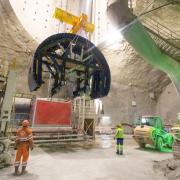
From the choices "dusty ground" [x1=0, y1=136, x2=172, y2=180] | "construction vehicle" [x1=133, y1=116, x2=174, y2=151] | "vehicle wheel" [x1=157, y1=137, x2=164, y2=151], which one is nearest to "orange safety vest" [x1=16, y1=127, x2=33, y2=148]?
"dusty ground" [x1=0, y1=136, x2=172, y2=180]

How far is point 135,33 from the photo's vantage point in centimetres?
626

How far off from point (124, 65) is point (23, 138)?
60.0ft

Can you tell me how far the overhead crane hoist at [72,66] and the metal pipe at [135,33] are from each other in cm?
100

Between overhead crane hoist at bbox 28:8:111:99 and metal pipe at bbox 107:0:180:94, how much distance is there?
1001 millimetres

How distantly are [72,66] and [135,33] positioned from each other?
2154mm

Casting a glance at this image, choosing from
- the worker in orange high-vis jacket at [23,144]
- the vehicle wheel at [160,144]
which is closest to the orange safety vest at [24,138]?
the worker in orange high-vis jacket at [23,144]

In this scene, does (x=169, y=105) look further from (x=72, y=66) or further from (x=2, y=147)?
(x=2, y=147)

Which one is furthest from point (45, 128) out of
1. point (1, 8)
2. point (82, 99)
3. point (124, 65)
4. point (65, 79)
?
point (1, 8)

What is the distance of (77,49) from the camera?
6.33 m

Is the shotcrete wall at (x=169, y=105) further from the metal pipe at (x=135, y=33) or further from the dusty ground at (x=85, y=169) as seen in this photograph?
the metal pipe at (x=135, y=33)

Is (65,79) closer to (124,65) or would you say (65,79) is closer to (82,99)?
(82,99)

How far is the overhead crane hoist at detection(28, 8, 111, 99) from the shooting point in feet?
18.5

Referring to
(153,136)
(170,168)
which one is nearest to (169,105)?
(153,136)

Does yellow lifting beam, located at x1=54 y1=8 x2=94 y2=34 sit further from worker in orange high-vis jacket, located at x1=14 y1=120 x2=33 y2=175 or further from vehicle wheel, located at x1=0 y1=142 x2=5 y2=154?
vehicle wheel, located at x1=0 y1=142 x2=5 y2=154
